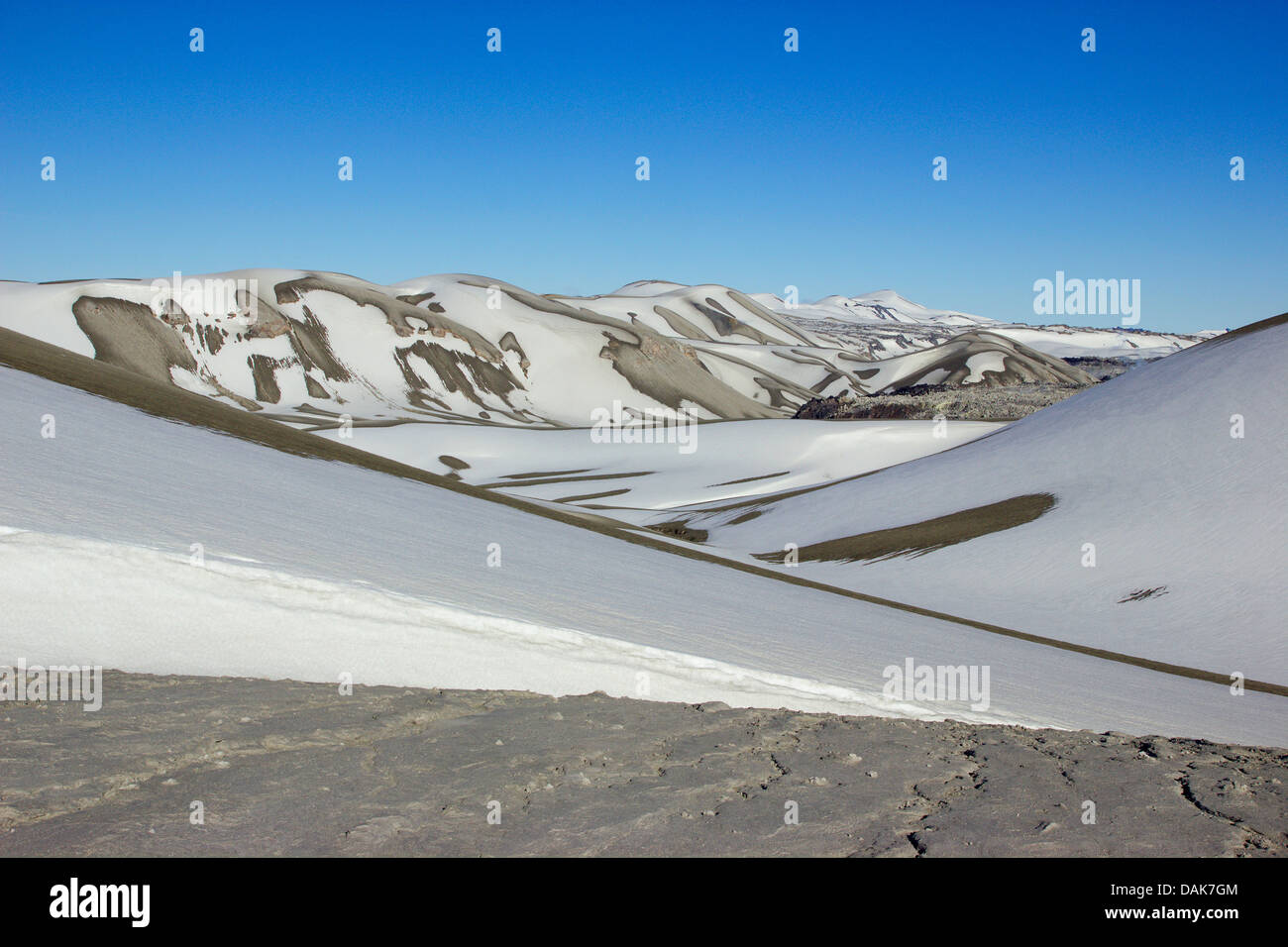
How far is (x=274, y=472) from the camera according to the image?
15258 millimetres

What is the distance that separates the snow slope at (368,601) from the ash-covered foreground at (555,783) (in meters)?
0.74

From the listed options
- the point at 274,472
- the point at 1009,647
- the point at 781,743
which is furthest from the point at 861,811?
the point at 1009,647

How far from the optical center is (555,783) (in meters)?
5.23

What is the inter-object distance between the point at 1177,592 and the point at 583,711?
29.5 metres

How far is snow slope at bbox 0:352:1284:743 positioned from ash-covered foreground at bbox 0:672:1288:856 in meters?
0.74

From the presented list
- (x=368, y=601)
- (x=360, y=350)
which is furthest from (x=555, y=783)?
(x=360, y=350)

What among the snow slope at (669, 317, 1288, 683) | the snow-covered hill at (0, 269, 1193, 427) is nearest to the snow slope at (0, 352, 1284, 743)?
the snow slope at (669, 317, 1288, 683)

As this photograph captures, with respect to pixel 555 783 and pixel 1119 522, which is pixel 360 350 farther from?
pixel 555 783

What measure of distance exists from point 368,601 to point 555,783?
3255mm

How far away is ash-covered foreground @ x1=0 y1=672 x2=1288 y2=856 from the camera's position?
444cm

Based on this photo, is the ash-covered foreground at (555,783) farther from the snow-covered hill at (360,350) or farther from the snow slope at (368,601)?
the snow-covered hill at (360,350)

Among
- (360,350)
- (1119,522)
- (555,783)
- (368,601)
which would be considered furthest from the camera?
(360,350)

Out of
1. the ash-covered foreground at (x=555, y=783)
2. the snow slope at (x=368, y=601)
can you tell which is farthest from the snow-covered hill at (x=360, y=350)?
the ash-covered foreground at (x=555, y=783)
